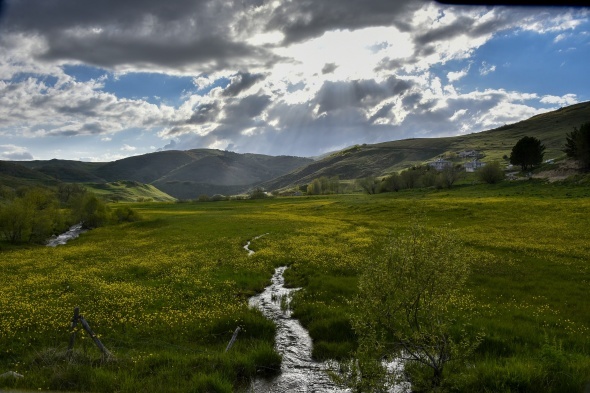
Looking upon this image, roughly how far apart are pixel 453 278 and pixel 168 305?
18.4 m

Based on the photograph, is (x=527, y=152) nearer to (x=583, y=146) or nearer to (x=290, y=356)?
(x=583, y=146)

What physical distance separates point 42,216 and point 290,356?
215 ft

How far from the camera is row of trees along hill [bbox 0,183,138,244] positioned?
59625mm

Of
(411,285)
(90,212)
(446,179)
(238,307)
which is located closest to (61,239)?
(90,212)

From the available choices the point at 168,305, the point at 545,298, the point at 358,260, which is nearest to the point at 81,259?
the point at 168,305

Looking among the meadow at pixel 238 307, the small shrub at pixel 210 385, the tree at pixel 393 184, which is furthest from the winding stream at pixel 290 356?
A: the tree at pixel 393 184

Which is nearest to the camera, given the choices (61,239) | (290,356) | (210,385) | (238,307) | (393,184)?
(210,385)

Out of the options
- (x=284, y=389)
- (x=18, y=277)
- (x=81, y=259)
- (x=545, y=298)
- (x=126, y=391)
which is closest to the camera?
(x=126, y=391)

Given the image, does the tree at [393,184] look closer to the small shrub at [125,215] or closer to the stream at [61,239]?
the small shrub at [125,215]

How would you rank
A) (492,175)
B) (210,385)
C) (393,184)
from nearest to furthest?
(210,385), (492,175), (393,184)

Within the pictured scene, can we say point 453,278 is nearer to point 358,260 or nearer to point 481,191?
point 358,260

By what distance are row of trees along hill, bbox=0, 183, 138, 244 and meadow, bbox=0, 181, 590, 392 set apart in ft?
42.2

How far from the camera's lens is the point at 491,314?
19.8 metres

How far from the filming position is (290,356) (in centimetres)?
1694
